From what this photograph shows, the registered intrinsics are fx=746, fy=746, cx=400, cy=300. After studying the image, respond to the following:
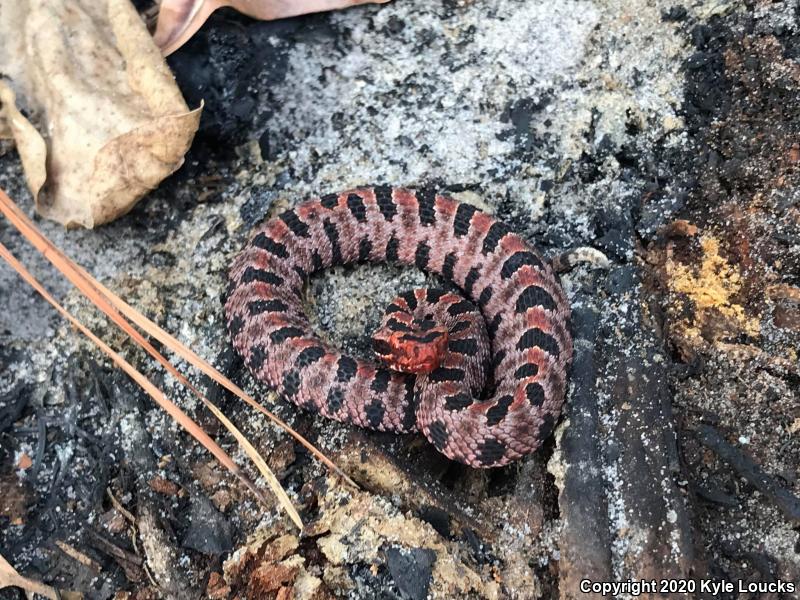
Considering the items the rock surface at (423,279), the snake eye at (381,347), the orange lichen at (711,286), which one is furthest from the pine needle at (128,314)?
A: the orange lichen at (711,286)

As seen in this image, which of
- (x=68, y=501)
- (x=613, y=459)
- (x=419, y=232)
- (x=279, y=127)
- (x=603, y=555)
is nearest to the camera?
(x=603, y=555)

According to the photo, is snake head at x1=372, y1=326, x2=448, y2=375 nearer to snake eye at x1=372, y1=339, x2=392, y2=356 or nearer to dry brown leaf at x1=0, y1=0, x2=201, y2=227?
snake eye at x1=372, y1=339, x2=392, y2=356

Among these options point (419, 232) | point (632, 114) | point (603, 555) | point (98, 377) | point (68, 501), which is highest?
point (632, 114)

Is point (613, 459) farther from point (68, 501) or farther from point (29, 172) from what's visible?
point (29, 172)

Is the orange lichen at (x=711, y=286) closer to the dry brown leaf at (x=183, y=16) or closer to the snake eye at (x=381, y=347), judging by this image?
the snake eye at (x=381, y=347)

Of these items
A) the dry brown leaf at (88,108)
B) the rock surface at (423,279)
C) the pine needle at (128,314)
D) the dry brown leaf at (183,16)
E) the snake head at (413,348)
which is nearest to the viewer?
the rock surface at (423,279)

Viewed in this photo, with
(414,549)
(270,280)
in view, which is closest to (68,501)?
(270,280)

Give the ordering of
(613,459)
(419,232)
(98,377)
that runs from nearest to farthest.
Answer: (613,459) → (98,377) → (419,232)

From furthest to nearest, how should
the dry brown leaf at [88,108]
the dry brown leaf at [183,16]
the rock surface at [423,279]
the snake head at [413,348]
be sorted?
the dry brown leaf at [183,16] < the dry brown leaf at [88,108] < the snake head at [413,348] < the rock surface at [423,279]
